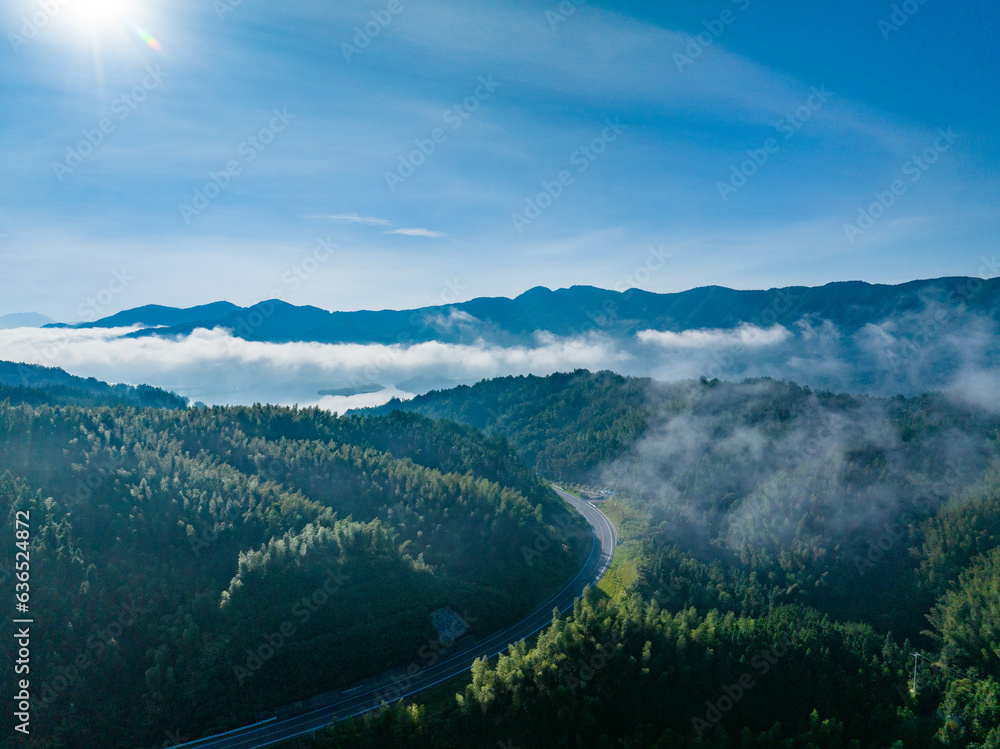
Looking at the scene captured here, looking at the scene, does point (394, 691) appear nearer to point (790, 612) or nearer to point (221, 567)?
point (221, 567)

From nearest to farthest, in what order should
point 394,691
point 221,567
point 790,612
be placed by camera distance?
point 394,691 → point 221,567 → point 790,612

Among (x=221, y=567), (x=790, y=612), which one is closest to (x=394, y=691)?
(x=221, y=567)

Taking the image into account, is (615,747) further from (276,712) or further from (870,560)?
(870,560)

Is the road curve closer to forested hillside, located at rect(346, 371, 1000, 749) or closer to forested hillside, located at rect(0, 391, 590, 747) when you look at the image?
forested hillside, located at rect(0, 391, 590, 747)

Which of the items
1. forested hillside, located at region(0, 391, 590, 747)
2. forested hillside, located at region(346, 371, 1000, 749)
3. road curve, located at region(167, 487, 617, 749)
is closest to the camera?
road curve, located at region(167, 487, 617, 749)

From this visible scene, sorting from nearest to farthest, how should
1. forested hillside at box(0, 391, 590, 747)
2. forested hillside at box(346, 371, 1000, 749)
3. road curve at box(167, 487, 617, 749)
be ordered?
road curve at box(167, 487, 617, 749) → forested hillside at box(346, 371, 1000, 749) → forested hillside at box(0, 391, 590, 747)

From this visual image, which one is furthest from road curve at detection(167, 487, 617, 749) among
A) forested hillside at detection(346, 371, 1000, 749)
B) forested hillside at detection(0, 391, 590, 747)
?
forested hillside at detection(346, 371, 1000, 749)

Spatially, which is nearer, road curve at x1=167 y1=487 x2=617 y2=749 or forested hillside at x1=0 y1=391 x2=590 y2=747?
road curve at x1=167 y1=487 x2=617 y2=749
